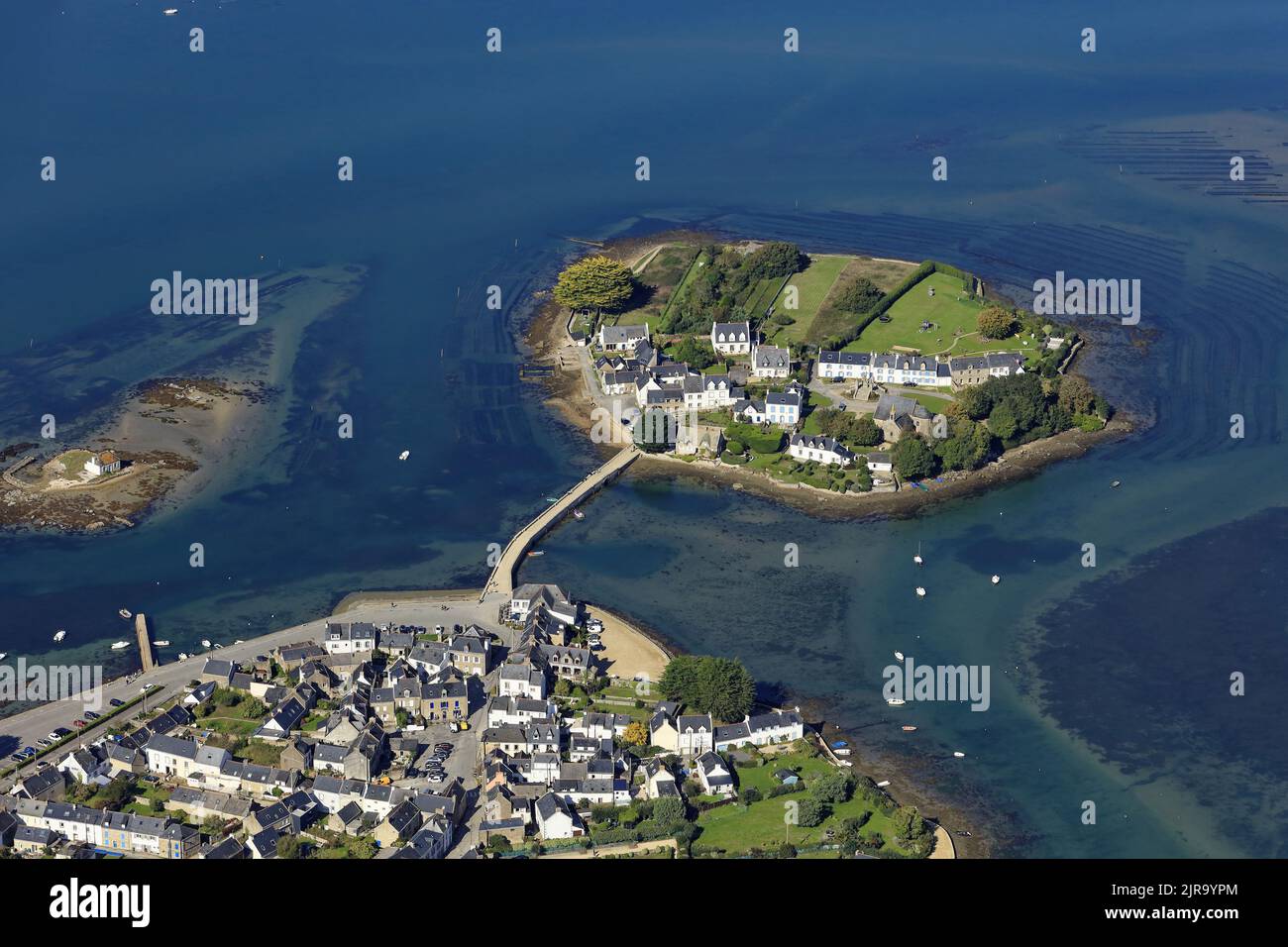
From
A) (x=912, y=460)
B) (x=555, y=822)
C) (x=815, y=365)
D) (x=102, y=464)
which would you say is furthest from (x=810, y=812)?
(x=102, y=464)

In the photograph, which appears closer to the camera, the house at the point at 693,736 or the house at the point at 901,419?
the house at the point at 693,736

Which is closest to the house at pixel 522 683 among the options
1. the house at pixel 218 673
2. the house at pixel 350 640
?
the house at pixel 350 640

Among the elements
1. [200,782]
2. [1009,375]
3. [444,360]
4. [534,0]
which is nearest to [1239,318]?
[1009,375]

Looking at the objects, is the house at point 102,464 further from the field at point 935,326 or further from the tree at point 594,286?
the field at point 935,326

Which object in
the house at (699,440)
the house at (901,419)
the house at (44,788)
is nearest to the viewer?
the house at (44,788)

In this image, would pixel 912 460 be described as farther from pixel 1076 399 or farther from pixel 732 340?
pixel 732 340
